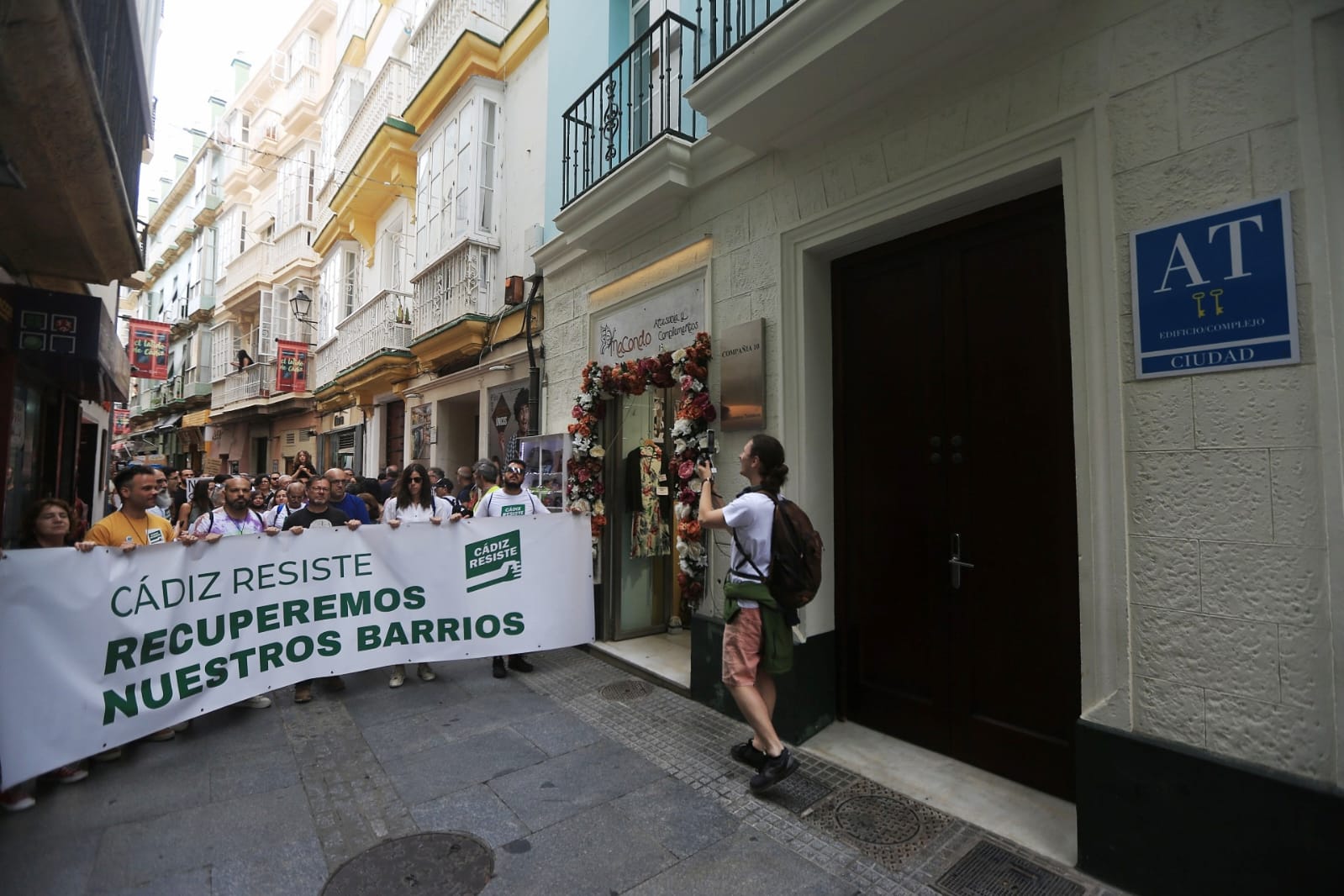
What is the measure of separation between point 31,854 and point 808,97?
561 centimetres

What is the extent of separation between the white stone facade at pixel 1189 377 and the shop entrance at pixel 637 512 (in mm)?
3518

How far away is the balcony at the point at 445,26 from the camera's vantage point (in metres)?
9.01

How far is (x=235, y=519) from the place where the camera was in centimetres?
482

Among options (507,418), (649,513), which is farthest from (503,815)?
(507,418)

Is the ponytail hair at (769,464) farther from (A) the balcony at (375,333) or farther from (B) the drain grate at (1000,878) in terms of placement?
(A) the balcony at (375,333)

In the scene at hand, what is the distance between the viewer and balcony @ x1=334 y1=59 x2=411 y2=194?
11.7m

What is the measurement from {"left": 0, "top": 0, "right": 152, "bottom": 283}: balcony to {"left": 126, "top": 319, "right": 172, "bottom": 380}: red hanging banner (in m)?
11.0

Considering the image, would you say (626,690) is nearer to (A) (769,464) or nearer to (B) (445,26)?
(A) (769,464)

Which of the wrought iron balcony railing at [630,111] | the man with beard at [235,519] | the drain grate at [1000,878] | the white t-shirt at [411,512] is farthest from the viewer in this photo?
the white t-shirt at [411,512]

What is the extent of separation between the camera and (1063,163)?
3.01 m

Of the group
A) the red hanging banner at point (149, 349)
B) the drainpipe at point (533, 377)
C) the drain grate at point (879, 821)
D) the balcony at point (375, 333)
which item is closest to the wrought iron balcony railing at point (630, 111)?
the drainpipe at point (533, 377)

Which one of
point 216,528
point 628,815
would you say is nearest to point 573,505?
point 216,528

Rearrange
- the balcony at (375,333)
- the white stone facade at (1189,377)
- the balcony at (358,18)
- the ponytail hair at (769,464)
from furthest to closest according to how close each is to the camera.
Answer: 1. the balcony at (358,18)
2. the balcony at (375,333)
3. the ponytail hair at (769,464)
4. the white stone facade at (1189,377)

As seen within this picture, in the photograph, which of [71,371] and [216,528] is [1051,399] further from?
[71,371]
